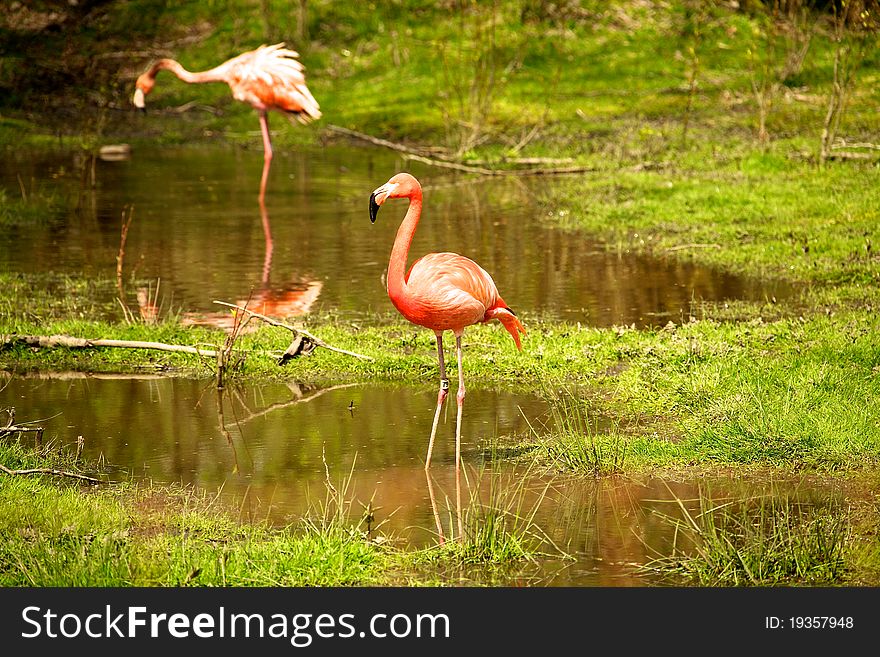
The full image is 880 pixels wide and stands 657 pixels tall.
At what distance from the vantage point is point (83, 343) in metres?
8.98

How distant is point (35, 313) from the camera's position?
10.4 metres

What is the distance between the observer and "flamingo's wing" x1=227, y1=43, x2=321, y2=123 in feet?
60.6

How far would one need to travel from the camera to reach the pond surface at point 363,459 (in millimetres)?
5980

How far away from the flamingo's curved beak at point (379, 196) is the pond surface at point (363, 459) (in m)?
1.29

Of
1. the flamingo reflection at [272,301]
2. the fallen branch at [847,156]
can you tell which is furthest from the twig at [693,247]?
the fallen branch at [847,156]

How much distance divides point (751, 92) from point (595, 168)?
6927 mm

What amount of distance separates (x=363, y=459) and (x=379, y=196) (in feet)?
4.47

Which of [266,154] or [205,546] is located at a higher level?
[266,154]

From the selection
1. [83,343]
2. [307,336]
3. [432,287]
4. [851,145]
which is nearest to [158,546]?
Answer: [432,287]

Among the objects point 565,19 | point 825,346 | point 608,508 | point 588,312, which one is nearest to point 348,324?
point 588,312

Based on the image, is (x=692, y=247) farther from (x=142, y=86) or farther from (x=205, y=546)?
(x=142, y=86)

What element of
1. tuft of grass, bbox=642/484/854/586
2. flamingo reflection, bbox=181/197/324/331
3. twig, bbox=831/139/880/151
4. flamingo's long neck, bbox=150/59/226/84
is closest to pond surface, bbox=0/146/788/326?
flamingo reflection, bbox=181/197/324/331

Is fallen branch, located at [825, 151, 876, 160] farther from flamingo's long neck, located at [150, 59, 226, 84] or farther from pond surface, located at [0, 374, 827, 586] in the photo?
pond surface, located at [0, 374, 827, 586]

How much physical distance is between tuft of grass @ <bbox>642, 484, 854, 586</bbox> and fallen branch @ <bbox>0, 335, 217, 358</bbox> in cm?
404
